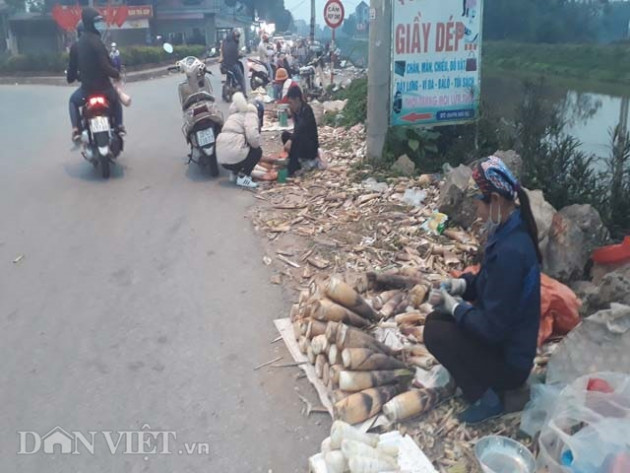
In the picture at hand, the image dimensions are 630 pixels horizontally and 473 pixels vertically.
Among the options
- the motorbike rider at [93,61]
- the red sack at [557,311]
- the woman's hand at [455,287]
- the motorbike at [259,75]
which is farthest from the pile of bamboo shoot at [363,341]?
the motorbike at [259,75]

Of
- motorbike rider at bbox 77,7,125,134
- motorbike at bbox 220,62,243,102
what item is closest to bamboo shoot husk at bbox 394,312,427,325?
motorbike rider at bbox 77,7,125,134

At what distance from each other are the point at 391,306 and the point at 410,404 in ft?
3.68

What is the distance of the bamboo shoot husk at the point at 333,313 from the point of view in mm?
3895

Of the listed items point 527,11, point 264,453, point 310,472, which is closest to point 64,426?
point 264,453

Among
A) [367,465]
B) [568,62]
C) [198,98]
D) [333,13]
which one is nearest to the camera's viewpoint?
[367,465]

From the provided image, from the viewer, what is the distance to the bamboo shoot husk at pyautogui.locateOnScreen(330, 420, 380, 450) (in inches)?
114

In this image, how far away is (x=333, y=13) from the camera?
55.4 ft

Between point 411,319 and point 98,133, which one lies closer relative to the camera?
point 411,319

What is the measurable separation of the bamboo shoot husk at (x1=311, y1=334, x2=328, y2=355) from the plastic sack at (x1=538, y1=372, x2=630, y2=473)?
1.36 meters

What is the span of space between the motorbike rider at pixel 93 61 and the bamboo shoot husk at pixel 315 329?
17.0ft

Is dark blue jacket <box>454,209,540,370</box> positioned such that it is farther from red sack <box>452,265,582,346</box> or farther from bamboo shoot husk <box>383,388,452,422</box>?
red sack <box>452,265,582,346</box>

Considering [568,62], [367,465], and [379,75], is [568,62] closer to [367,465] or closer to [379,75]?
[379,75]

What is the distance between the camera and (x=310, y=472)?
2.92m

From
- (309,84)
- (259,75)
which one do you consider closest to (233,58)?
(259,75)
